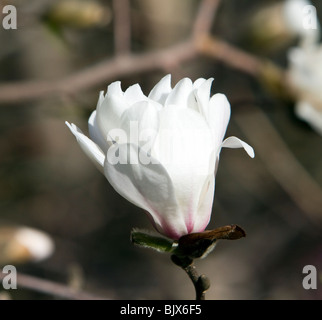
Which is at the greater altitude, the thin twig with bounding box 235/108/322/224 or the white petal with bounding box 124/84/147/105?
the thin twig with bounding box 235/108/322/224

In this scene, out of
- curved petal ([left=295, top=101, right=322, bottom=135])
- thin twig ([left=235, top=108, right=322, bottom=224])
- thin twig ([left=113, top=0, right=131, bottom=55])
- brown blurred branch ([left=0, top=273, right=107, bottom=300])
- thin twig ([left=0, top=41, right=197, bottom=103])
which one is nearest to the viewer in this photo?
brown blurred branch ([left=0, top=273, right=107, bottom=300])

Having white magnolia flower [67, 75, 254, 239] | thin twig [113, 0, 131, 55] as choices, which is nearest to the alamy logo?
thin twig [113, 0, 131, 55]

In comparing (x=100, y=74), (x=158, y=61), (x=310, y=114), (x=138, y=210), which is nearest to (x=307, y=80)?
(x=310, y=114)

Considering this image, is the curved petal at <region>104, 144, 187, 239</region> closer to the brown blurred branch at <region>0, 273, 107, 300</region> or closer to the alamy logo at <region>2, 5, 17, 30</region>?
the brown blurred branch at <region>0, 273, 107, 300</region>

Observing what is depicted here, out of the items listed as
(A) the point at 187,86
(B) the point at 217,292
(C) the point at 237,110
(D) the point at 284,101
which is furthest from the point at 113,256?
(A) the point at 187,86

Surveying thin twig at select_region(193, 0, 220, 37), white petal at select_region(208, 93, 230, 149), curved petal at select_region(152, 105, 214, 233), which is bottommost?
curved petal at select_region(152, 105, 214, 233)

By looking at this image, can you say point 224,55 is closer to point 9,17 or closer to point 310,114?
point 310,114
